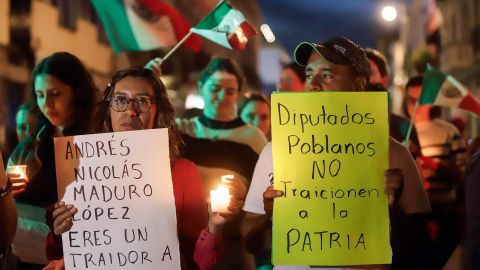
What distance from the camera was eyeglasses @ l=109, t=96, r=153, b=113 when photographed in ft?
10.1

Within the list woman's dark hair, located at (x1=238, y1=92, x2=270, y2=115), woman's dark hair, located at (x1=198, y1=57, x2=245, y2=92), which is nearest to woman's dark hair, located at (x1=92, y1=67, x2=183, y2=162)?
woman's dark hair, located at (x1=198, y1=57, x2=245, y2=92)

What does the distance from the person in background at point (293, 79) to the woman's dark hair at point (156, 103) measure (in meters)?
3.09

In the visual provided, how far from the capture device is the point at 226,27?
4812mm

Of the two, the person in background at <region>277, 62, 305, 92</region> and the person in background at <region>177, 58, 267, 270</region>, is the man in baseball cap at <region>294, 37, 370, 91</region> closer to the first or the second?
the person in background at <region>177, 58, 267, 270</region>


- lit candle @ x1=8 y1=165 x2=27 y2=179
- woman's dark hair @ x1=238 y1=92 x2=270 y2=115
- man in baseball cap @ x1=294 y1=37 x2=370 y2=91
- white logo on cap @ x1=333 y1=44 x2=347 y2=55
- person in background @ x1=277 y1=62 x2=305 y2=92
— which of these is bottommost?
lit candle @ x1=8 y1=165 x2=27 y2=179

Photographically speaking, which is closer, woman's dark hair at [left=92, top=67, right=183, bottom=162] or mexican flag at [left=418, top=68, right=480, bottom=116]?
woman's dark hair at [left=92, top=67, right=183, bottom=162]

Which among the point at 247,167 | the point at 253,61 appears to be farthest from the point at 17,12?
the point at 253,61

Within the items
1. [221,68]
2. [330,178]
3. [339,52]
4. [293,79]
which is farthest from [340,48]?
[293,79]

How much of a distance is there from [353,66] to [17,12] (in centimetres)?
1243

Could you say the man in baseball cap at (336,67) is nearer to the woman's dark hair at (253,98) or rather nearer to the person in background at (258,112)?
the person in background at (258,112)

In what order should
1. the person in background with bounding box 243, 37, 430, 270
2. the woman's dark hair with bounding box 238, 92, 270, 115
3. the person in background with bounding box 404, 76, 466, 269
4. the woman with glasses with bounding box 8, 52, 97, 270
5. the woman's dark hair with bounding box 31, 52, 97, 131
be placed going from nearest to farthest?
the person in background with bounding box 243, 37, 430, 270 < the woman with glasses with bounding box 8, 52, 97, 270 < the woman's dark hair with bounding box 31, 52, 97, 131 < the person in background with bounding box 404, 76, 466, 269 < the woman's dark hair with bounding box 238, 92, 270, 115

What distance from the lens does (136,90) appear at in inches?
123

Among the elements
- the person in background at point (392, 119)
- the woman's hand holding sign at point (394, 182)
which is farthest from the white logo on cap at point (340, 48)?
the person in background at point (392, 119)

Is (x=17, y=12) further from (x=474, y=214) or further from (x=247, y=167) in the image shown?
(x=474, y=214)
